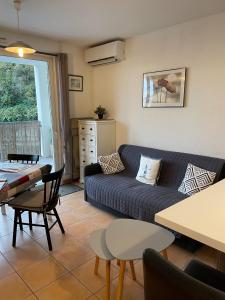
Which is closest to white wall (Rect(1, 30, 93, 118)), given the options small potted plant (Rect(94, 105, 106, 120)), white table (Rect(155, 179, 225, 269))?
small potted plant (Rect(94, 105, 106, 120))

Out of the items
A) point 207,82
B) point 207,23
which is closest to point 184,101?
point 207,82

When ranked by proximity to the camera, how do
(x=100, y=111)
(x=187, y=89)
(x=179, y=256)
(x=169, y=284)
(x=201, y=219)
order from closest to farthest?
(x=169, y=284)
(x=201, y=219)
(x=179, y=256)
(x=187, y=89)
(x=100, y=111)

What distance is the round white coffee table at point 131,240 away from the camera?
139 cm

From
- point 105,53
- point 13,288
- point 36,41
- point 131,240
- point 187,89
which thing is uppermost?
point 36,41

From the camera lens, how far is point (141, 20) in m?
2.78

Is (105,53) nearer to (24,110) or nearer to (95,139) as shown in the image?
(95,139)

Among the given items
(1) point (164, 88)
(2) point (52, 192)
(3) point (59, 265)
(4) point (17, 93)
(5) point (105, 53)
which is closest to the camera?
(3) point (59, 265)

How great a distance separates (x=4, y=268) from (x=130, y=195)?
4.60 ft

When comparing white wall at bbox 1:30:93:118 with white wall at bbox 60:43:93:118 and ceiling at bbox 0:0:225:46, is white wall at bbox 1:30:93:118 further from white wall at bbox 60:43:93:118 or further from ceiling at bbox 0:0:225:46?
ceiling at bbox 0:0:225:46

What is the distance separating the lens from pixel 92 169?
3.25 metres

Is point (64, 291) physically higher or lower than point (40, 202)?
lower

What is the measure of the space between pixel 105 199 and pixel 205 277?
184 centimetres

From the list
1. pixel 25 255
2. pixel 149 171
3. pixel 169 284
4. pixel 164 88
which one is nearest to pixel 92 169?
pixel 149 171

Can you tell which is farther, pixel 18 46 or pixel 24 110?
pixel 24 110
